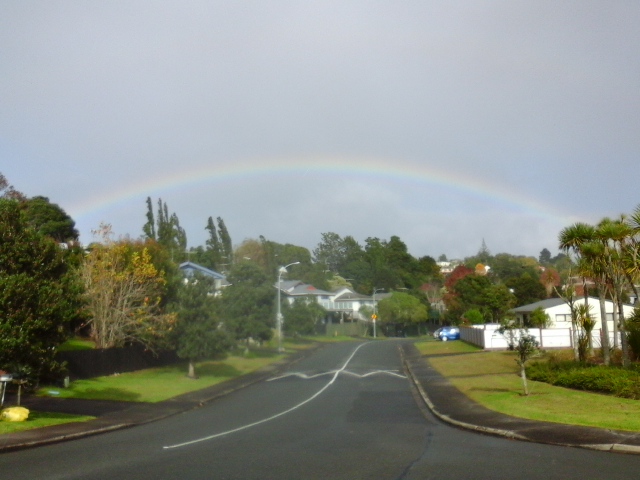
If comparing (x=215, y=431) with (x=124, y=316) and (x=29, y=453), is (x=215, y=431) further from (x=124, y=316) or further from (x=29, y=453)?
(x=124, y=316)

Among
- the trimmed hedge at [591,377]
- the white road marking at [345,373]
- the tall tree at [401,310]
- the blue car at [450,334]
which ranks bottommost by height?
the white road marking at [345,373]

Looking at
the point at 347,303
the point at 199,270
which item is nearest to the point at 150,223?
the point at 199,270

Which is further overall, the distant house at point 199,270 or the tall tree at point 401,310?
the tall tree at point 401,310

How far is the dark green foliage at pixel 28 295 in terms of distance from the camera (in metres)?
18.5

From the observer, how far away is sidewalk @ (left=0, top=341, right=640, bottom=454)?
1406 cm

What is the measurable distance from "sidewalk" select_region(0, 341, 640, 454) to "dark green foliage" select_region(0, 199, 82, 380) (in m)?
2.37

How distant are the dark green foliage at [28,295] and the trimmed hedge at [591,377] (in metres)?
Answer: 17.0

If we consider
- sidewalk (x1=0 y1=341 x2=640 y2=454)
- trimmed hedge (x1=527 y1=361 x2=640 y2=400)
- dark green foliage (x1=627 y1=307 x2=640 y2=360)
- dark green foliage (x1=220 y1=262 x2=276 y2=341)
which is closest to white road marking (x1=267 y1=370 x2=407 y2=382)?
sidewalk (x1=0 y1=341 x2=640 y2=454)

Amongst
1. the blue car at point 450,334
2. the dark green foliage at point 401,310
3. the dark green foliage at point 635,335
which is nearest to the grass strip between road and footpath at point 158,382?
the dark green foliage at point 635,335

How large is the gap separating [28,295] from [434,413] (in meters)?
12.2

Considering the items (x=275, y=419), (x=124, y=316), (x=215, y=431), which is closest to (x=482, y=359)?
(x=124, y=316)

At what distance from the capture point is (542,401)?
2094 cm

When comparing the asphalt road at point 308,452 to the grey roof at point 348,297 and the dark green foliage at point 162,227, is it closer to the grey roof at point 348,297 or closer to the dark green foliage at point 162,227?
the dark green foliage at point 162,227

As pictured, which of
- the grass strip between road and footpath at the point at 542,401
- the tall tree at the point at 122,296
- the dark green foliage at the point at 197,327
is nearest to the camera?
the grass strip between road and footpath at the point at 542,401
